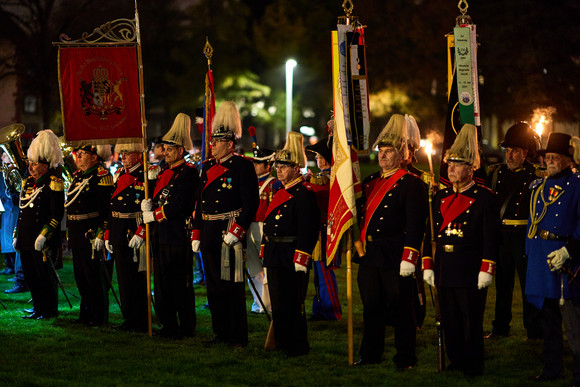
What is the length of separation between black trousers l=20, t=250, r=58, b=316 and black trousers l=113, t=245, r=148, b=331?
1278 mm

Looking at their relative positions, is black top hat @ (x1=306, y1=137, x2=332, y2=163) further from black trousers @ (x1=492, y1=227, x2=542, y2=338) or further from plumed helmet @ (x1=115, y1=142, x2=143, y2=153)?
black trousers @ (x1=492, y1=227, x2=542, y2=338)

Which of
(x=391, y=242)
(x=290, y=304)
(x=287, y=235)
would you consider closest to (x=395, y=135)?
(x=391, y=242)

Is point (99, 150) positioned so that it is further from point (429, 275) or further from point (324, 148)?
point (429, 275)

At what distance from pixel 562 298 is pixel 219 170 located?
387 cm

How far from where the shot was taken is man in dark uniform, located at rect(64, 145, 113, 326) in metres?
10.7

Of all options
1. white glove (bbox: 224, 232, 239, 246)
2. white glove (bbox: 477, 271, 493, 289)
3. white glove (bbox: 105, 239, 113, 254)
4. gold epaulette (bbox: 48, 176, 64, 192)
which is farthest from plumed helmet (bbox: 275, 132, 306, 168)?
gold epaulette (bbox: 48, 176, 64, 192)

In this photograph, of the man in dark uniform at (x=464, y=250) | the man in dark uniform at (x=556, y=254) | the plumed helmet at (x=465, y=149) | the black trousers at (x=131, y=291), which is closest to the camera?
the man in dark uniform at (x=556, y=254)

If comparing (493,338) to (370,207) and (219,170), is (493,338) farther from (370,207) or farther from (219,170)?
(219,170)

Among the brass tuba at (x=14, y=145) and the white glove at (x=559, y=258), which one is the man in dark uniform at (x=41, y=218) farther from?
the white glove at (x=559, y=258)

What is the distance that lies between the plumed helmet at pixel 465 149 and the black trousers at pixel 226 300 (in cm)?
273

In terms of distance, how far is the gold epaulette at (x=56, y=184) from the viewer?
1108cm

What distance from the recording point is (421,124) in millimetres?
45156

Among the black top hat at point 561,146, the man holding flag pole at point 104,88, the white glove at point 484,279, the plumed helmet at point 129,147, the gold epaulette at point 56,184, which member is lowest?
the white glove at point 484,279

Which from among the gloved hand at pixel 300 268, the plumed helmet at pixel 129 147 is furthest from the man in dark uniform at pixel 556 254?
the plumed helmet at pixel 129 147
